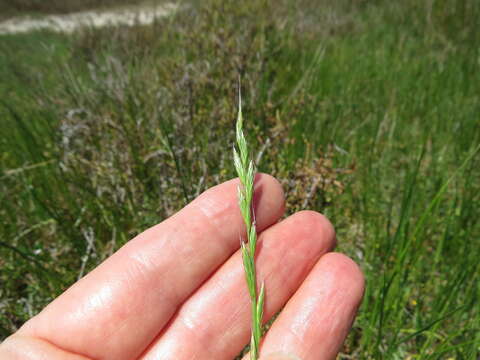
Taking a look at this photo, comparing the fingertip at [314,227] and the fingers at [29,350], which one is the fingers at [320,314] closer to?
the fingertip at [314,227]

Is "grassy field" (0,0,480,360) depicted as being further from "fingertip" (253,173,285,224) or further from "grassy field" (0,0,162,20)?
"grassy field" (0,0,162,20)

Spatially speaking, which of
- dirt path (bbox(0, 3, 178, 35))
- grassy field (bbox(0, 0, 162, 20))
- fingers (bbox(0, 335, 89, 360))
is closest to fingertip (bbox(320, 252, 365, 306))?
fingers (bbox(0, 335, 89, 360))

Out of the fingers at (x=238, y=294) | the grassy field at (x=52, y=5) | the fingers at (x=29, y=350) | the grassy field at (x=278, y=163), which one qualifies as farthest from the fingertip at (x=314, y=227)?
the grassy field at (x=52, y=5)

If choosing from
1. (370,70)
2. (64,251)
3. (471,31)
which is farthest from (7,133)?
(471,31)

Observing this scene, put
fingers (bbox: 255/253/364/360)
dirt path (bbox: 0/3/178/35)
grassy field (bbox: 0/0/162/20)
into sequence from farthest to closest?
grassy field (bbox: 0/0/162/20), dirt path (bbox: 0/3/178/35), fingers (bbox: 255/253/364/360)

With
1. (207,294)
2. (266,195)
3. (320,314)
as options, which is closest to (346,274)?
(320,314)

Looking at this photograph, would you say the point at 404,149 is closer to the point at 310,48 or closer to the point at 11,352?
the point at 310,48
